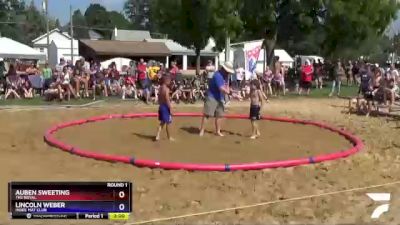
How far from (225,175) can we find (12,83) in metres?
13.0

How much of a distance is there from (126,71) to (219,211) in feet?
53.4

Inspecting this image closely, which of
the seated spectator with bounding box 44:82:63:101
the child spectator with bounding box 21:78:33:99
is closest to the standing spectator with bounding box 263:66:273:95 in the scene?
the seated spectator with bounding box 44:82:63:101

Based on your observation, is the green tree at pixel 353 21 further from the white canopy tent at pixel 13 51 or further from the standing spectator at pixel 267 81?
the white canopy tent at pixel 13 51

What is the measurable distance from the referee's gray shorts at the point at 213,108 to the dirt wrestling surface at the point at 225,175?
509 millimetres

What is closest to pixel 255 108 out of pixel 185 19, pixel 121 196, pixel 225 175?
pixel 225 175

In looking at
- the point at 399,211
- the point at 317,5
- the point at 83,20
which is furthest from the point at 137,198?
the point at 83,20

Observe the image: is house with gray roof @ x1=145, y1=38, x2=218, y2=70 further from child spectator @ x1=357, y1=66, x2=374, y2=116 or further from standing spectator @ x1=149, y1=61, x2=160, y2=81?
child spectator @ x1=357, y1=66, x2=374, y2=116

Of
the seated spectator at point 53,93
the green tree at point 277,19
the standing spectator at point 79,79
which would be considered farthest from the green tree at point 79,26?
the seated spectator at point 53,93

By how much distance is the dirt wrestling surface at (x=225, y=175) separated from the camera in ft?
22.2

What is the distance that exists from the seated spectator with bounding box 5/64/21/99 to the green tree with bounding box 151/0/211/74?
12.0 m

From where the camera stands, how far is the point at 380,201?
7.30m

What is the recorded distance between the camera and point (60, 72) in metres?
19.0

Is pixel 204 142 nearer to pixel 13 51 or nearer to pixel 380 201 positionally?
pixel 380 201
